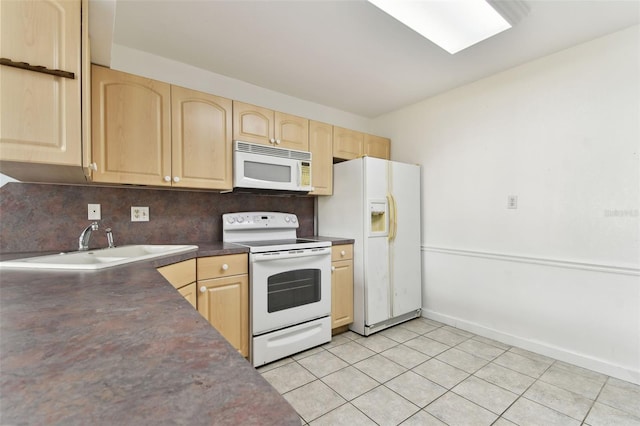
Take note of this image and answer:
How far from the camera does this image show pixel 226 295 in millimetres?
1969

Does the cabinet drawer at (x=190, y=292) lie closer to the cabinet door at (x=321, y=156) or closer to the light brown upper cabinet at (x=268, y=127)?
the light brown upper cabinet at (x=268, y=127)

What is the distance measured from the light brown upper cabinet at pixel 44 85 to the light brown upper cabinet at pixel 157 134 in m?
0.54

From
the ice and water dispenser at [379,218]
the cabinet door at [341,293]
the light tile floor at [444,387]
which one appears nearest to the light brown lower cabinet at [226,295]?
the light tile floor at [444,387]

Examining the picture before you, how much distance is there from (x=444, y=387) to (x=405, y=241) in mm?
1359

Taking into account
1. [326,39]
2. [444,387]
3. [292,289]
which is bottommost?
[444,387]

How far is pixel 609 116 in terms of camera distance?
6.51 ft

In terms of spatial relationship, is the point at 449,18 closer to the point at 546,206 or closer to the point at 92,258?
the point at 546,206

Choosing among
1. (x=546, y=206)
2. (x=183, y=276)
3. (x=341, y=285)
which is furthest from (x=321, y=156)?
(x=546, y=206)

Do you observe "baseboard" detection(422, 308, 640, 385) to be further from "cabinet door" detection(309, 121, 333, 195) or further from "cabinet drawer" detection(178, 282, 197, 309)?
"cabinet drawer" detection(178, 282, 197, 309)

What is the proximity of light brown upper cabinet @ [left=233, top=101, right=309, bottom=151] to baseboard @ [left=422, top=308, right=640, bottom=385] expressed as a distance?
221 centimetres

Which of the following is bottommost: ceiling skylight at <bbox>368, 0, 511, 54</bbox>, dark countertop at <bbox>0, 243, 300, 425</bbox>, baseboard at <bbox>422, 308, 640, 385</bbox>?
baseboard at <bbox>422, 308, 640, 385</bbox>

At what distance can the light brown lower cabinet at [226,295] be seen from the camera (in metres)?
1.88

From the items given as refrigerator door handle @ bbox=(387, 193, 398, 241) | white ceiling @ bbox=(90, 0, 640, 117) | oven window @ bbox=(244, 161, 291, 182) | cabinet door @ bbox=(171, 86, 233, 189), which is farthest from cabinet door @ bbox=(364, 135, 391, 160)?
cabinet door @ bbox=(171, 86, 233, 189)

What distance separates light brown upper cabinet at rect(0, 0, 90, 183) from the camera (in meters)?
1.13
